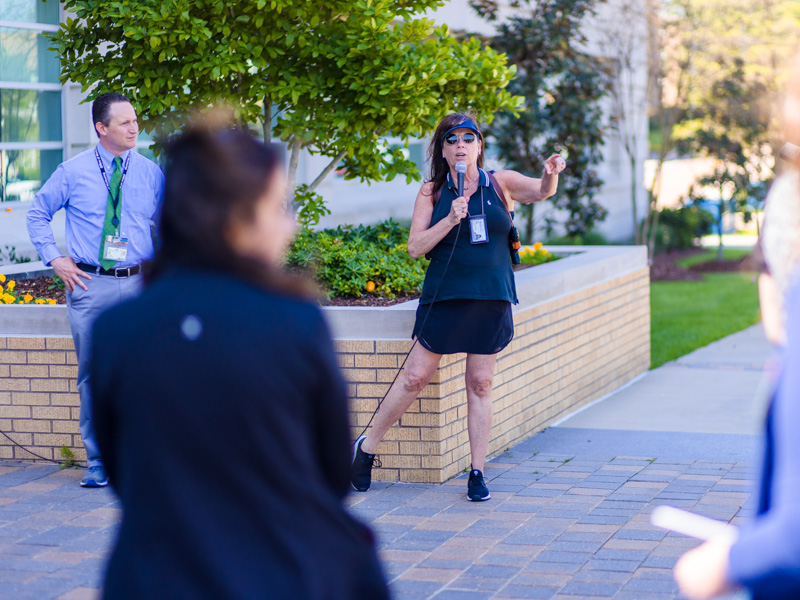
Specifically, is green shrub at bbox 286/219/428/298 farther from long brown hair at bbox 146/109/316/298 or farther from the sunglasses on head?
long brown hair at bbox 146/109/316/298

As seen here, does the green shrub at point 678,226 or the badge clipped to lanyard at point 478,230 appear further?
the green shrub at point 678,226

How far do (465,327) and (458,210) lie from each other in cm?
63

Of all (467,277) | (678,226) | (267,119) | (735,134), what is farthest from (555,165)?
(678,226)

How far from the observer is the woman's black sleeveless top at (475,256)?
17.7ft

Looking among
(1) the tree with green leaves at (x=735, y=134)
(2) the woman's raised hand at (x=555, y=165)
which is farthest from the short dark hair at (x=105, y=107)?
(1) the tree with green leaves at (x=735, y=134)

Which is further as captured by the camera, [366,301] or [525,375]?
[525,375]

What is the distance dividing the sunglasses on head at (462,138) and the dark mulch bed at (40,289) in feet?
9.48

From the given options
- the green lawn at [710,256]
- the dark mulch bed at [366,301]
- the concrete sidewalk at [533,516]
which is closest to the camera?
the concrete sidewalk at [533,516]

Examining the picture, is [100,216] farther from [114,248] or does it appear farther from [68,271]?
[68,271]

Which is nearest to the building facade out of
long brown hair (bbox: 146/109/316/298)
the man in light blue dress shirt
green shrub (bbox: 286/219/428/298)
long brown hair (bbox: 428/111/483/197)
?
green shrub (bbox: 286/219/428/298)

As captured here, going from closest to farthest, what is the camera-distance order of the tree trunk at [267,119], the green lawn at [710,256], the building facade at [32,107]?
the tree trunk at [267,119] < the building facade at [32,107] < the green lawn at [710,256]

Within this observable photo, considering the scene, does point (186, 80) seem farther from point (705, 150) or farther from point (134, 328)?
point (705, 150)

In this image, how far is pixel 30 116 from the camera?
1065 centimetres

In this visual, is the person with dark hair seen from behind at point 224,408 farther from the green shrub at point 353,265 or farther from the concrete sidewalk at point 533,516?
the green shrub at point 353,265
